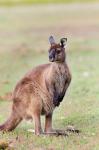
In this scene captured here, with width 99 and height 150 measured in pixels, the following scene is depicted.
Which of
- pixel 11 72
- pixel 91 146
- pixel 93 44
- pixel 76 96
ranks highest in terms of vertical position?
pixel 93 44

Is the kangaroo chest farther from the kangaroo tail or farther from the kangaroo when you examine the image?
the kangaroo tail

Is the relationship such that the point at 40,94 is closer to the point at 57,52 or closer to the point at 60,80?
the point at 60,80

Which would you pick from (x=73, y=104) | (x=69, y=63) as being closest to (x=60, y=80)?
(x=73, y=104)

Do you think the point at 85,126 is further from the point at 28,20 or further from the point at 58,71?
the point at 28,20

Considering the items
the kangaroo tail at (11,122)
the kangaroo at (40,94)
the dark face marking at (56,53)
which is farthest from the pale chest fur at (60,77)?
the kangaroo tail at (11,122)

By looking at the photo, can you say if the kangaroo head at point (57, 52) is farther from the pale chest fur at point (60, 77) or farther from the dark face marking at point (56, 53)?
the pale chest fur at point (60, 77)

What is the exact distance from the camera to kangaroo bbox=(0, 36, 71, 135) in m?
9.56

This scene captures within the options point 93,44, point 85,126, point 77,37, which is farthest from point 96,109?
point 77,37

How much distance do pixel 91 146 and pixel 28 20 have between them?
33.4 m

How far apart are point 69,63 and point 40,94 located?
10.4m

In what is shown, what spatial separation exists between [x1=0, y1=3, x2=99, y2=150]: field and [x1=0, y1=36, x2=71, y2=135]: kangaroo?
0.26 meters

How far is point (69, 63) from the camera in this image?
19984 millimetres

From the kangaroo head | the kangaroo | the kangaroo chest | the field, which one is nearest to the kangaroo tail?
the kangaroo

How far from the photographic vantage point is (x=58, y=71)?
32.2 ft
